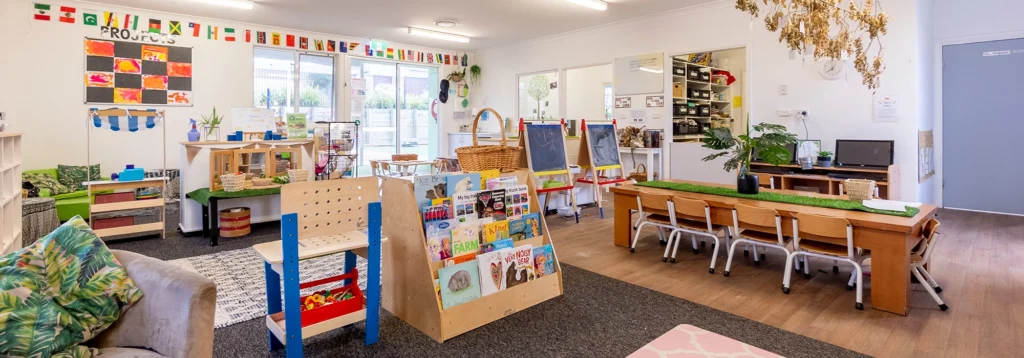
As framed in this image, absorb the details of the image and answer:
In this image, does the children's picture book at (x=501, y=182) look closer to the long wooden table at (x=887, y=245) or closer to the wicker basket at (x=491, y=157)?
the wicker basket at (x=491, y=157)

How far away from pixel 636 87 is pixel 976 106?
4.15 metres

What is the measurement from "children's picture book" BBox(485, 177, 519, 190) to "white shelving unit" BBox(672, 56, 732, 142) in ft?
16.3

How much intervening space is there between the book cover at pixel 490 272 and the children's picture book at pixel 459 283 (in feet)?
0.09

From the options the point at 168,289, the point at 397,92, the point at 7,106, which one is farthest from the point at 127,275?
the point at 397,92

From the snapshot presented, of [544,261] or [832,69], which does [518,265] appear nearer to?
[544,261]

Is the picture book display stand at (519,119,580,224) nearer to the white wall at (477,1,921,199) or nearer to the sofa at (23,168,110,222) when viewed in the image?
the white wall at (477,1,921,199)

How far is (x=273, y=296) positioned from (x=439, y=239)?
0.87 meters

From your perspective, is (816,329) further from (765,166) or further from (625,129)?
(625,129)

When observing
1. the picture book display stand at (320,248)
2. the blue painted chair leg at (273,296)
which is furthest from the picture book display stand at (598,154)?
the blue painted chair leg at (273,296)

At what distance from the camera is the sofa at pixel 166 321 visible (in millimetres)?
1549

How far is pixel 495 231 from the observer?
2936 millimetres

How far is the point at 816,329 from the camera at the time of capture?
2.72 metres

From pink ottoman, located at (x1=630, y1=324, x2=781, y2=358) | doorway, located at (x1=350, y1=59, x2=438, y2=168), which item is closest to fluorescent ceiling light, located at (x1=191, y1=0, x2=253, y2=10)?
doorway, located at (x1=350, y1=59, x2=438, y2=168)

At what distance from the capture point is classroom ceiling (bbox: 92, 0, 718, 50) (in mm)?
6559
